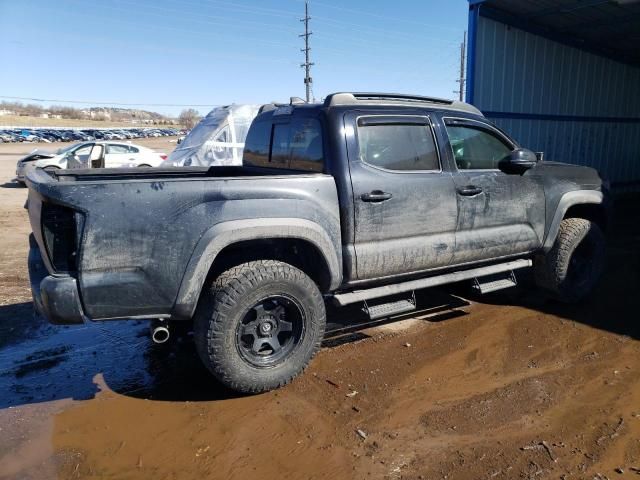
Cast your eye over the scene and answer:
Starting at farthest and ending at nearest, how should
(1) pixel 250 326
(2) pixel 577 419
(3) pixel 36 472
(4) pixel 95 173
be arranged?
(4) pixel 95 173 → (1) pixel 250 326 → (2) pixel 577 419 → (3) pixel 36 472

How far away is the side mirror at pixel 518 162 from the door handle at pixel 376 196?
140 cm

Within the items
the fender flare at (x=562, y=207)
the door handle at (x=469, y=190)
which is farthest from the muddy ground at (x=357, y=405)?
the door handle at (x=469, y=190)

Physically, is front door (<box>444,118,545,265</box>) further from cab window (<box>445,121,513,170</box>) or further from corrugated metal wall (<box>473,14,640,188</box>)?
corrugated metal wall (<box>473,14,640,188</box>)

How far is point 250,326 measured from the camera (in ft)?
11.9

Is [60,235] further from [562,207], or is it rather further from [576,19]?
[576,19]

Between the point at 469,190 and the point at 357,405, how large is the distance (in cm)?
212

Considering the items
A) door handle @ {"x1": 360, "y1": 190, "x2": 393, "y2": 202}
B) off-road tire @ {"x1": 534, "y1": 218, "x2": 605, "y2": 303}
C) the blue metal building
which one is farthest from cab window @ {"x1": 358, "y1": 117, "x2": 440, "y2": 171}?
the blue metal building

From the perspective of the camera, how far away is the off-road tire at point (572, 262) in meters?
5.28

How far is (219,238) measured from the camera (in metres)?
3.32

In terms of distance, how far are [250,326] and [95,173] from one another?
6.28 feet

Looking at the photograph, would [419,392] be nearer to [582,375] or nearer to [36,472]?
[582,375]

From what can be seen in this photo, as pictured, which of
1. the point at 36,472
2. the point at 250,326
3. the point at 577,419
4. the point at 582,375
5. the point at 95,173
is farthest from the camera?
the point at 95,173

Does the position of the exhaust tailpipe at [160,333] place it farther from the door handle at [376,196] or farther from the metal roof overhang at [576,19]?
the metal roof overhang at [576,19]

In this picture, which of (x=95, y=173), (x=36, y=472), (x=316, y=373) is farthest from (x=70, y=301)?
(x=316, y=373)
